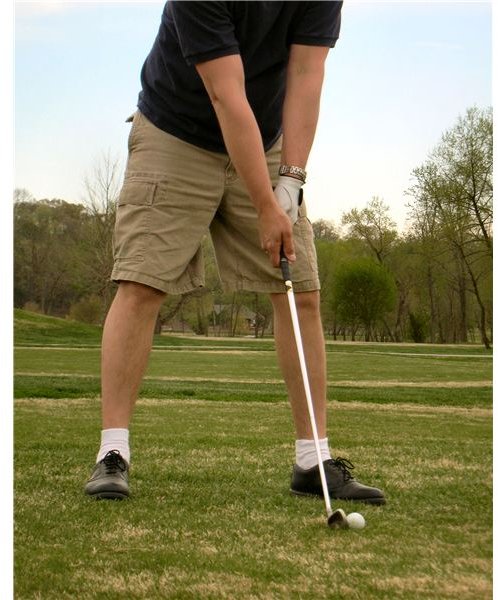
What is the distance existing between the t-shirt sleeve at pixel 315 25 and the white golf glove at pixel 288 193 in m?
0.45

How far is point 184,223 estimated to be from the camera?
3.04 metres

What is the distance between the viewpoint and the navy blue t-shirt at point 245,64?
287 cm

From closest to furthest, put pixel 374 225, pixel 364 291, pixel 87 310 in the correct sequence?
pixel 374 225 → pixel 364 291 → pixel 87 310

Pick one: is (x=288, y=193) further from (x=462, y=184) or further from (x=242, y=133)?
(x=462, y=184)

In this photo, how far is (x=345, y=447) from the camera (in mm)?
4215

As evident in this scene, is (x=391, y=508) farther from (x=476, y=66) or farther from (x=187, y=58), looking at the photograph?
(x=476, y=66)

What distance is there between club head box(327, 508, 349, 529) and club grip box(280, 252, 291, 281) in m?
0.82

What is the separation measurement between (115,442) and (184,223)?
0.75 m

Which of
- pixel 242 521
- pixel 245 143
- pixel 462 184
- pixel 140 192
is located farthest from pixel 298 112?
pixel 462 184

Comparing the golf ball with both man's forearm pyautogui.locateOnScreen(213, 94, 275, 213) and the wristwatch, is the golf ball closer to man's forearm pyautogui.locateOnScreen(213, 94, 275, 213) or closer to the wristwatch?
man's forearm pyautogui.locateOnScreen(213, 94, 275, 213)

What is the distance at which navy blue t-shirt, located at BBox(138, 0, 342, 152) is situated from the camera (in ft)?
9.43

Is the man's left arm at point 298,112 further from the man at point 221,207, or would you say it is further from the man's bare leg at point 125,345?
the man's bare leg at point 125,345

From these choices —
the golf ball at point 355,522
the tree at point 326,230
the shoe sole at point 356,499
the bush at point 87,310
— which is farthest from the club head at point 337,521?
the bush at point 87,310

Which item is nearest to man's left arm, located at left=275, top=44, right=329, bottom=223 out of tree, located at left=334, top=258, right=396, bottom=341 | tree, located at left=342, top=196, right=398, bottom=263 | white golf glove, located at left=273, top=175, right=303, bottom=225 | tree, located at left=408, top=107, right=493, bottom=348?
white golf glove, located at left=273, top=175, right=303, bottom=225
